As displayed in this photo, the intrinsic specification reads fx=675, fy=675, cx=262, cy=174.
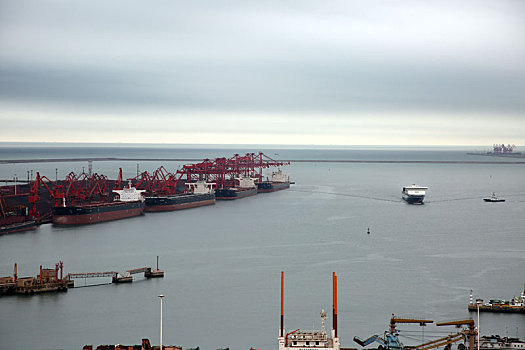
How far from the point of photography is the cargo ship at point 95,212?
4422cm

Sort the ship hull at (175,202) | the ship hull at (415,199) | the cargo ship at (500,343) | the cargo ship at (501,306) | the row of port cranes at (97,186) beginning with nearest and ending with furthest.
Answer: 1. the cargo ship at (500,343)
2. the cargo ship at (501,306)
3. the row of port cranes at (97,186)
4. the ship hull at (175,202)
5. the ship hull at (415,199)

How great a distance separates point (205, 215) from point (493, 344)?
114ft

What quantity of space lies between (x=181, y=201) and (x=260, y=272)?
29134 mm

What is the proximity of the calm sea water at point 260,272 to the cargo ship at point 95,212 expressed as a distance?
133 cm

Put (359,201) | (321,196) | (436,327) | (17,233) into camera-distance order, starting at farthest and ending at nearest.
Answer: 1. (321,196)
2. (359,201)
3. (17,233)
4. (436,327)

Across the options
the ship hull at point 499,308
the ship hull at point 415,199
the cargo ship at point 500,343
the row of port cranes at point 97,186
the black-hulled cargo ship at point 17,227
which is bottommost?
the cargo ship at point 500,343

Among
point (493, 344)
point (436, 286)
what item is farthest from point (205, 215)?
point (493, 344)

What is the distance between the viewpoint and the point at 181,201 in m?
55.9

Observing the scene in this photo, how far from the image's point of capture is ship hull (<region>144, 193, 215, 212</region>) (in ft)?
176

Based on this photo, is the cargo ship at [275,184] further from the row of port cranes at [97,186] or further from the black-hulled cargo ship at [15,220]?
the black-hulled cargo ship at [15,220]

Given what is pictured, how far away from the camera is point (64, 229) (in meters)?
41.6

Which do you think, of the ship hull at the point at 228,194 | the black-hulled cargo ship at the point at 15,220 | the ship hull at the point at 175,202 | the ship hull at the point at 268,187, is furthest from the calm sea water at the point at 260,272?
the ship hull at the point at 268,187

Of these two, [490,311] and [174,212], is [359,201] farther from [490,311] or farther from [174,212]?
[490,311]

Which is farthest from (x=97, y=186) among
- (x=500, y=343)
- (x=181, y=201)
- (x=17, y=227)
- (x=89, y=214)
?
(x=500, y=343)
